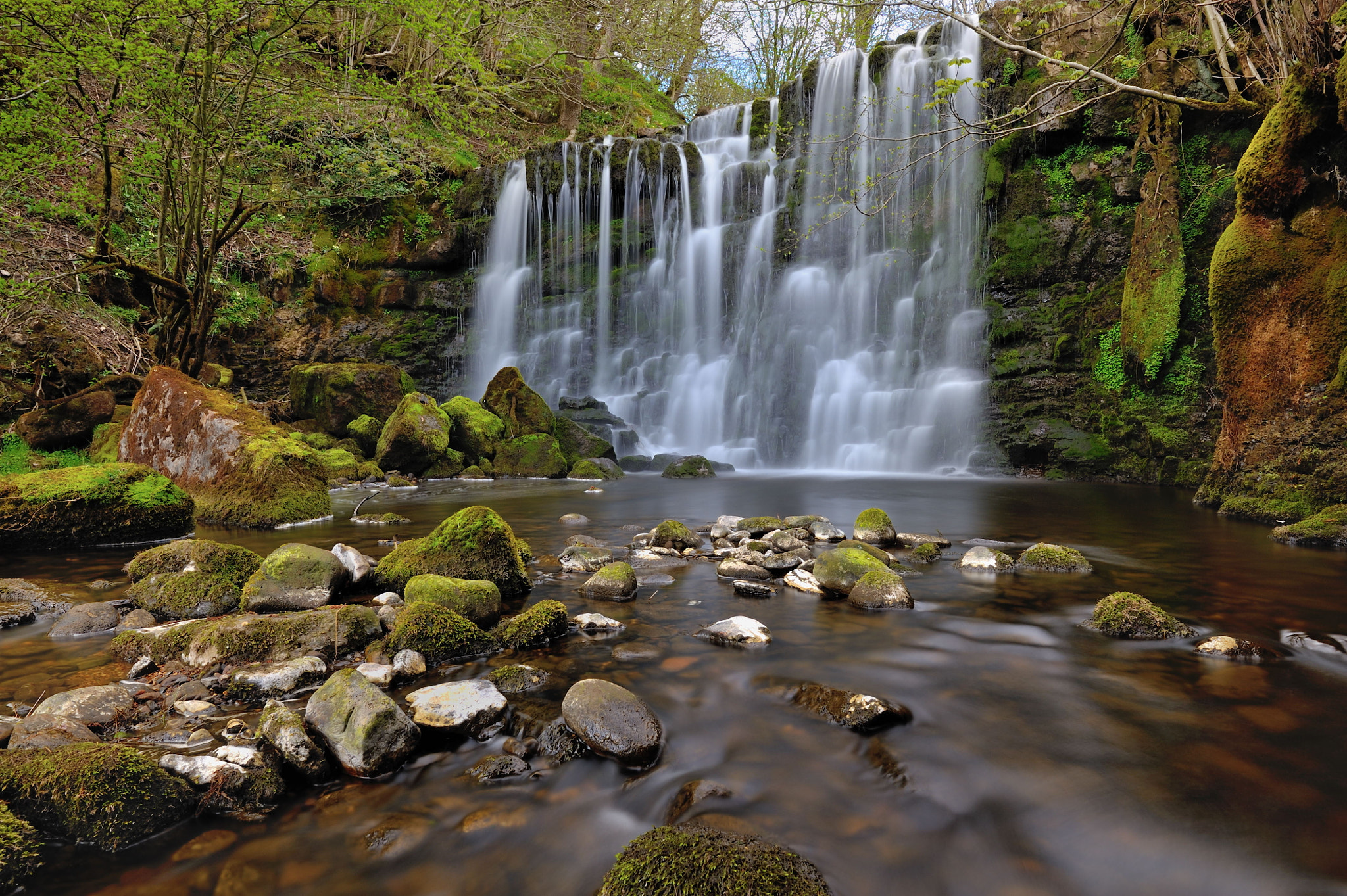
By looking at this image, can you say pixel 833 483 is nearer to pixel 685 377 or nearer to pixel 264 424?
pixel 685 377

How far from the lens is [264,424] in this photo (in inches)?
307

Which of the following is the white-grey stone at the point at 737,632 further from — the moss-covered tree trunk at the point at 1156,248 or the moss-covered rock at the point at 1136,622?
the moss-covered tree trunk at the point at 1156,248

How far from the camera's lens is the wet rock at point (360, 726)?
7.21ft

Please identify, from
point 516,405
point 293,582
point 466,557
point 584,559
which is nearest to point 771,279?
point 516,405

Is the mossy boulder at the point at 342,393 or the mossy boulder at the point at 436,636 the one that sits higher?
the mossy boulder at the point at 342,393

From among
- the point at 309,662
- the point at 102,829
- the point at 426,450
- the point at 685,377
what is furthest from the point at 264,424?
the point at 685,377

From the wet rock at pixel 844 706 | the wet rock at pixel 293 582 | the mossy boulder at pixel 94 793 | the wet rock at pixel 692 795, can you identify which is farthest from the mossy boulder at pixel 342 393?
the wet rock at pixel 692 795

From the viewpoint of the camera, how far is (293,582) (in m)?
3.80

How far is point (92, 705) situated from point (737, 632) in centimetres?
285

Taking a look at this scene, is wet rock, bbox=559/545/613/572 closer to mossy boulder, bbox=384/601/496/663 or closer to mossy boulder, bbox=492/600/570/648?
mossy boulder, bbox=492/600/570/648

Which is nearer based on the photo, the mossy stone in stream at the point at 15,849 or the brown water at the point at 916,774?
the mossy stone in stream at the point at 15,849

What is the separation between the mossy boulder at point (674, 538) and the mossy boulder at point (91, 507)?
4.82 m

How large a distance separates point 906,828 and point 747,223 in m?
19.6

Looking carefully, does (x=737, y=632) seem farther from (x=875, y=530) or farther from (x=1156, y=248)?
(x=1156, y=248)
